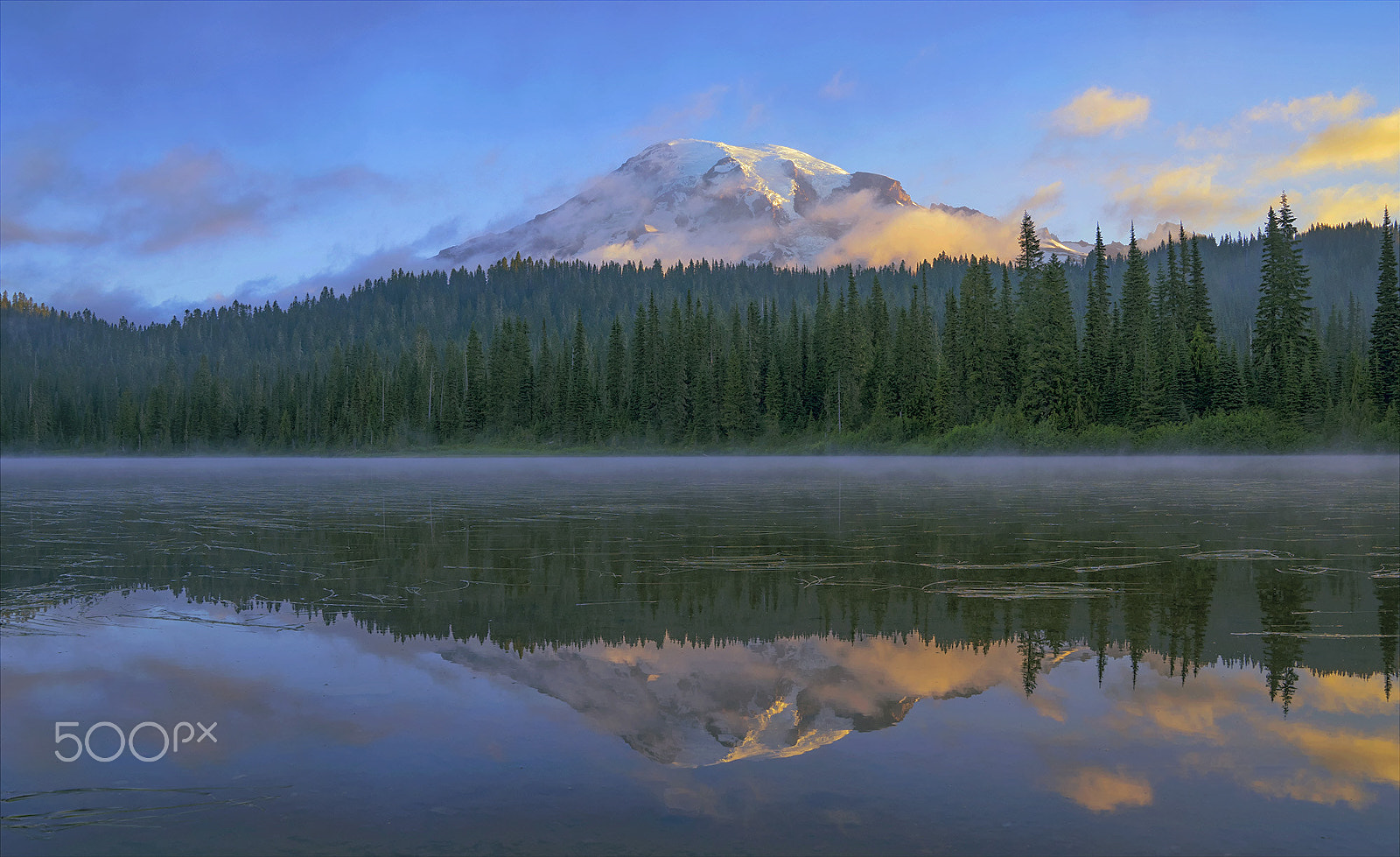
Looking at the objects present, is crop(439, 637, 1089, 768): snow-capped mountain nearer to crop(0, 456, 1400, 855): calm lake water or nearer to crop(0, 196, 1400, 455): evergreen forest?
crop(0, 456, 1400, 855): calm lake water

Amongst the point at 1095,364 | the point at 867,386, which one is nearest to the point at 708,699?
the point at 1095,364

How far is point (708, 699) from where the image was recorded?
7.92 meters

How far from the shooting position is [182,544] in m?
19.0

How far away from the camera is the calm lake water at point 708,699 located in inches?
212

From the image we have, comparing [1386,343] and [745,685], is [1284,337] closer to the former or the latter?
[1386,343]

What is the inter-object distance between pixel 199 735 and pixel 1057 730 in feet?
21.9

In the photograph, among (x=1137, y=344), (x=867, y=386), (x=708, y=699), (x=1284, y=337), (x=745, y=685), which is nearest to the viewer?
(x=708, y=699)

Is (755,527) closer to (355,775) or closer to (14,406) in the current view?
(355,775)

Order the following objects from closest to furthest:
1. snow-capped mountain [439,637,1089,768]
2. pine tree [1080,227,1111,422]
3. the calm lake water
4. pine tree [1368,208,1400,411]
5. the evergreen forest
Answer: the calm lake water < snow-capped mountain [439,637,1089,768] < pine tree [1368,208,1400,411] < the evergreen forest < pine tree [1080,227,1111,422]

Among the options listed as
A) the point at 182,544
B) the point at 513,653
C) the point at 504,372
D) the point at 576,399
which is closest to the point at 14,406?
the point at 504,372

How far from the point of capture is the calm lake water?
539cm

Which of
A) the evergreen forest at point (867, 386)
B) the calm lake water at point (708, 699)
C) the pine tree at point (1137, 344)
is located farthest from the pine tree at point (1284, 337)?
the calm lake water at point (708, 699)

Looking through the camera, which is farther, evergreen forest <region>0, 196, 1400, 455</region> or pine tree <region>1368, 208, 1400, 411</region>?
evergreen forest <region>0, 196, 1400, 455</region>

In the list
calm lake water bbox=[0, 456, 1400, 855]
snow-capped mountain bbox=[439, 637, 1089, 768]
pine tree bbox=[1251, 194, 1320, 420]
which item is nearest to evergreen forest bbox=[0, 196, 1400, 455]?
pine tree bbox=[1251, 194, 1320, 420]
